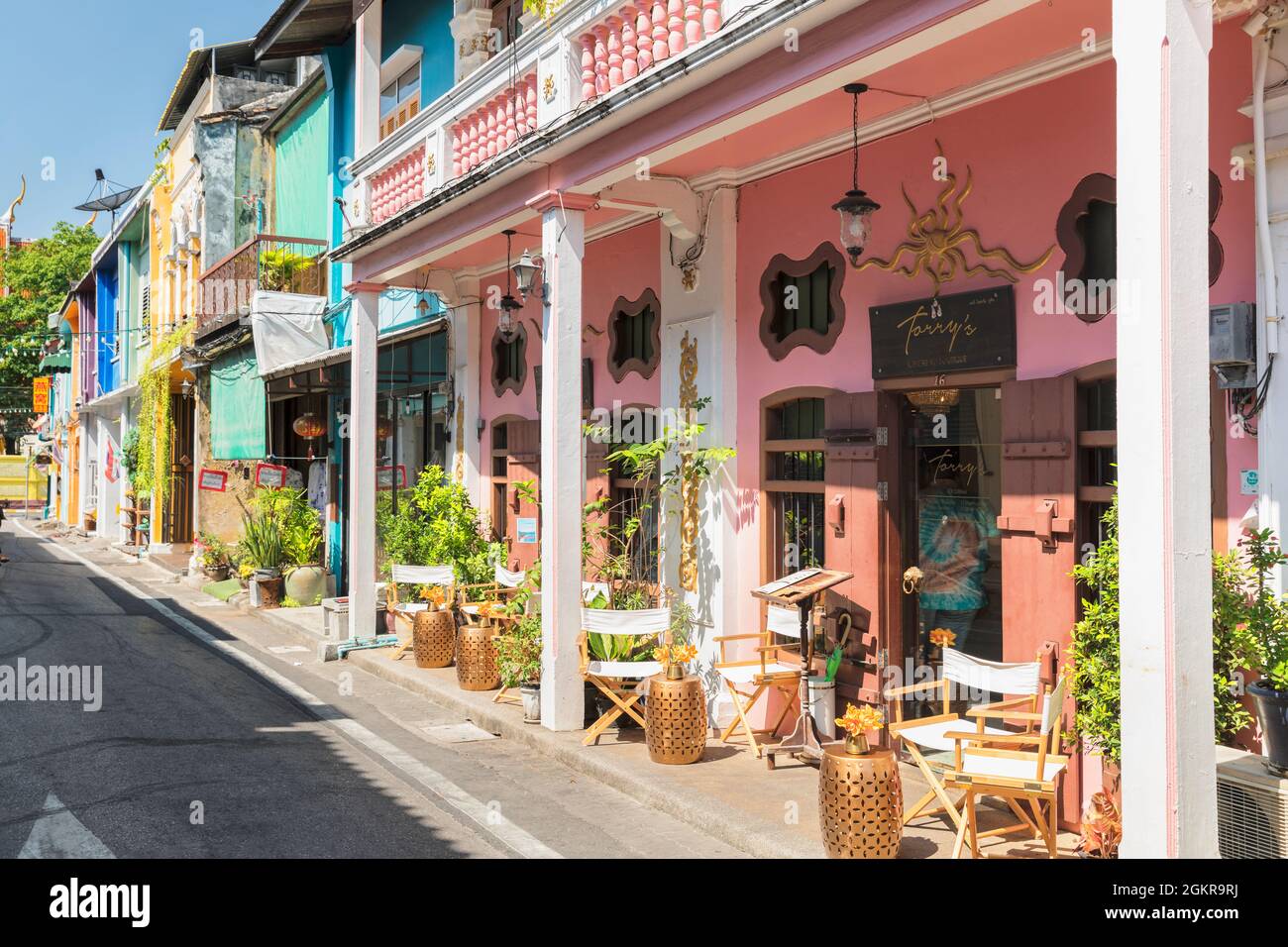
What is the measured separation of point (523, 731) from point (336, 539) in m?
9.91

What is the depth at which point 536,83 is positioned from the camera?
28.7 feet

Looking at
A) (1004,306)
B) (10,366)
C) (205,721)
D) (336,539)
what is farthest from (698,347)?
(10,366)

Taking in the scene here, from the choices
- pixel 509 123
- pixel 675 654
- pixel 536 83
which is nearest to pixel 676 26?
pixel 536 83

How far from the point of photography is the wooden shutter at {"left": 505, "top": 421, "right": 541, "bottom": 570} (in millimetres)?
11891

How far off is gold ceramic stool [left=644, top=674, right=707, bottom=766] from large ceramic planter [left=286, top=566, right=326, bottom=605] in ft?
33.1

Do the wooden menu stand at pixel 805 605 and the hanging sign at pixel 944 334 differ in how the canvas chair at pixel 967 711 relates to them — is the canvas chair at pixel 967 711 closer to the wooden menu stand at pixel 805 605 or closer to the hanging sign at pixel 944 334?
the wooden menu stand at pixel 805 605

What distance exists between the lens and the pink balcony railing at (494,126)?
29.4ft

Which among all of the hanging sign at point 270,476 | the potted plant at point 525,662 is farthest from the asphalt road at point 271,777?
the hanging sign at point 270,476

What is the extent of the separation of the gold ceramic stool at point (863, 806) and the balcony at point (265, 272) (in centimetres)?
1366

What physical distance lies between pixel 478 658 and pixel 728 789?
366cm

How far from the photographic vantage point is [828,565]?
7891 millimetres

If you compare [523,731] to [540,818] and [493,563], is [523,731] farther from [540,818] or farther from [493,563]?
[493,563]

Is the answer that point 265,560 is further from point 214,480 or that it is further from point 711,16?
point 711,16

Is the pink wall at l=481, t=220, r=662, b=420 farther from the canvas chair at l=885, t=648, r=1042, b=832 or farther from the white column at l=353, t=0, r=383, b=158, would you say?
the canvas chair at l=885, t=648, r=1042, b=832
